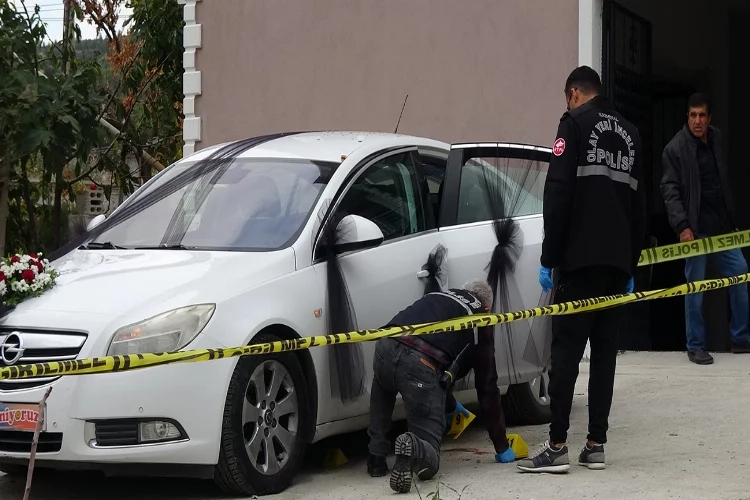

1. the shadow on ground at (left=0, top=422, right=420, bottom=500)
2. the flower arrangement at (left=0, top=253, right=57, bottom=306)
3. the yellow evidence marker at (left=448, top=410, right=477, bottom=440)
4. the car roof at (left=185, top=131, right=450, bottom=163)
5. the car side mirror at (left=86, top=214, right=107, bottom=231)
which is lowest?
the shadow on ground at (left=0, top=422, right=420, bottom=500)

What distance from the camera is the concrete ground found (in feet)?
19.7

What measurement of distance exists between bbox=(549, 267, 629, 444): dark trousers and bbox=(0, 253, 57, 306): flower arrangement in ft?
8.26

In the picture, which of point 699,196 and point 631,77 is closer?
point 699,196

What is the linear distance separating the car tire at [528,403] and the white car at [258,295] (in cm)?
1

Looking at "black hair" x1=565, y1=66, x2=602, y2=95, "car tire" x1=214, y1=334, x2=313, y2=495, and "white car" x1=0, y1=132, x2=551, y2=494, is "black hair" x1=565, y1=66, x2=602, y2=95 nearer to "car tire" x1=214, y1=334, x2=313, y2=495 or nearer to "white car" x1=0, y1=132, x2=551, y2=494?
"white car" x1=0, y1=132, x2=551, y2=494

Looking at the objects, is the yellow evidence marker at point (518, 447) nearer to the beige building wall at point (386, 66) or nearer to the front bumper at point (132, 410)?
the front bumper at point (132, 410)

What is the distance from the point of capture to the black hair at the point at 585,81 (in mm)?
6449

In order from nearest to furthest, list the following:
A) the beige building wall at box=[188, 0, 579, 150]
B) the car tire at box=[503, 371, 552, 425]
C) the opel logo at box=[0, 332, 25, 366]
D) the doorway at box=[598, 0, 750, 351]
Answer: the opel logo at box=[0, 332, 25, 366] → the car tire at box=[503, 371, 552, 425] → the beige building wall at box=[188, 0, 579, 150] → the doorway at box=[598, 0, 750, 351]

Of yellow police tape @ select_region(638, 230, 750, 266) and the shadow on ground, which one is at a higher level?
yellow police tape @ select_region(638, 230, 750, 266)

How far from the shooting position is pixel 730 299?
33.3 feet

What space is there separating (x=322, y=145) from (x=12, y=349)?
2.27 meters

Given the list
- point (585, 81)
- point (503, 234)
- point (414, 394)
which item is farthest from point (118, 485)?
point (585, 81)

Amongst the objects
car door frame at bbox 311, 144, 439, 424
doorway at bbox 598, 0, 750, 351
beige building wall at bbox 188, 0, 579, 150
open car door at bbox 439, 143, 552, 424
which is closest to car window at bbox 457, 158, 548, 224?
open car door at bbox 439, 143, 552, 424

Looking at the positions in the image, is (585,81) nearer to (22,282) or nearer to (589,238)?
(589,238)
